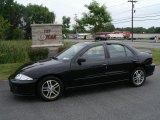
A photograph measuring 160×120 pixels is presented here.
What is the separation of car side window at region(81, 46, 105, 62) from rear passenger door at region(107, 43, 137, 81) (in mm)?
227

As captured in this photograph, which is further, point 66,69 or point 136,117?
point 66,69

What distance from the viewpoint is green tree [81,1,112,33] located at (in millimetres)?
26188

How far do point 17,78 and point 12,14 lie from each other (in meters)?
71.8

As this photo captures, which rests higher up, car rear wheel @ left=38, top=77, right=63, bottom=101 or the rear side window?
the rear side window

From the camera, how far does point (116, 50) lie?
7891 millimetres

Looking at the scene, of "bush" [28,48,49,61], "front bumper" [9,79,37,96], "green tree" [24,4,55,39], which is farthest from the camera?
"green tree" [24,4,55,39]

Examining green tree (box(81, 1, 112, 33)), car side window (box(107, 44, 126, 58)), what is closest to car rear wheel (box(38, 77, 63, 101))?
car side window (box(107, 44, 126, 58))

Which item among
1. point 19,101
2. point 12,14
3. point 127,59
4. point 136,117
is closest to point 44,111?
point 19,101

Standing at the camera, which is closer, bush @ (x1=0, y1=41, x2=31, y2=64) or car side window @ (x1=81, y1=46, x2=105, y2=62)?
car side window @ (x1=81, y1=46, x2=105, y2=62)

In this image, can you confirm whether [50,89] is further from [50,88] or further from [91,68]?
[91,68]

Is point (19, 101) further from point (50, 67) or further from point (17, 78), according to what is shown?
point (50, 67)

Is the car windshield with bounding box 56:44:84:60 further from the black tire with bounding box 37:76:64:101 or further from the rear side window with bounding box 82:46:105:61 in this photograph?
the black tire with bounding box 37:76:64:101

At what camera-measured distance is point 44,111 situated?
5938mm

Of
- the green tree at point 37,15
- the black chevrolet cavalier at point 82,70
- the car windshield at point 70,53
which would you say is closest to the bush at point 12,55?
the car windshield at point 70,53
